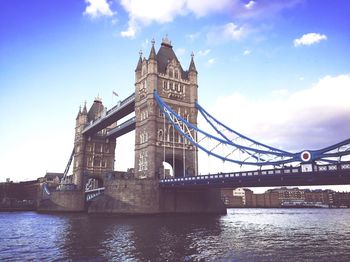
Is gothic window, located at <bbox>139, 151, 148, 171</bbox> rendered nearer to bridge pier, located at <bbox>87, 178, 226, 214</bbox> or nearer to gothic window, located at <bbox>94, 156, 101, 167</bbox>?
bridge pier, located at <bbox>87, 178, 226, 214</bbox>

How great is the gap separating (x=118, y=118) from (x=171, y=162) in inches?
917

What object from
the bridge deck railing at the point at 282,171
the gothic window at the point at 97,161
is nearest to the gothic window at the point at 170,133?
the bridge deck railing at the point at 282,171

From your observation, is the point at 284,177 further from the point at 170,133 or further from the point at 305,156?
the point at 170,133

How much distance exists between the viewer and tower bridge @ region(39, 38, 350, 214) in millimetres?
34312

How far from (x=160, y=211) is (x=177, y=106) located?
67.8 feet

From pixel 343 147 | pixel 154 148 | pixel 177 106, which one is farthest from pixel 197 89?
pixel 343 147

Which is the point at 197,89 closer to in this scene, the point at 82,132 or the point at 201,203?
the point at 201,203

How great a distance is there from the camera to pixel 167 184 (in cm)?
4772

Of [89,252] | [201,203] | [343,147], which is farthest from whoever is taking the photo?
[201,203]

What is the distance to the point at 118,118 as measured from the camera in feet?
253

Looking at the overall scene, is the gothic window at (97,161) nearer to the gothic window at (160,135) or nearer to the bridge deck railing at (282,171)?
the gothic window at (160,135)

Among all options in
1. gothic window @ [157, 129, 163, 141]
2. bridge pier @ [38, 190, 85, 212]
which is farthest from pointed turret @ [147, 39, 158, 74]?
bridge pier @ [38, 190, 85, 212]

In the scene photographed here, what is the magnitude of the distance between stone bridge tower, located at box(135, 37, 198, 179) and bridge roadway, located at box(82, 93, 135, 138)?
6440 mm

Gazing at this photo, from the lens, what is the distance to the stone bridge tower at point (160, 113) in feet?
182
